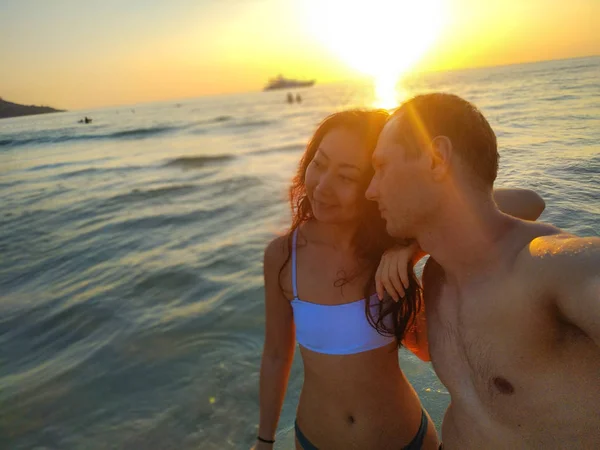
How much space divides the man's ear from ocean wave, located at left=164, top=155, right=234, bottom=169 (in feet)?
66.2

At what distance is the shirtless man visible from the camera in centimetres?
158

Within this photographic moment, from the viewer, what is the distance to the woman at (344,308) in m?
2.27

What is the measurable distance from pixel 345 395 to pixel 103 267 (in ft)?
23.4

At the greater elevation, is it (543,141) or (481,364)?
(481,364)

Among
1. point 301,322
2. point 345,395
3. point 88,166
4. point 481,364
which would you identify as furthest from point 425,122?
point 88,166

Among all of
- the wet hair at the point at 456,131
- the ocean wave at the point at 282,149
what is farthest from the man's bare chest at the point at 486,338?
the ocean wave at the point at 282,149

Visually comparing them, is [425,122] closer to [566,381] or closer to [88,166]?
[566,381]

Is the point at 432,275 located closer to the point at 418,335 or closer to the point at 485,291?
the point at 485,291

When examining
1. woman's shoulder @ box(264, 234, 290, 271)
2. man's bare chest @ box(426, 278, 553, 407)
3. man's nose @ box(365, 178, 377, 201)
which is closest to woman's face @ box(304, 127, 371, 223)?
man's nose @ box(365, 178, 377, 201)

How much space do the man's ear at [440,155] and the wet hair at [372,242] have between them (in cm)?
44

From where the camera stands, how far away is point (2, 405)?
480cm

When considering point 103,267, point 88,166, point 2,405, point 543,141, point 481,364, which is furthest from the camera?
point 88,166

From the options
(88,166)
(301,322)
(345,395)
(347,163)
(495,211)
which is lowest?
(88,166)

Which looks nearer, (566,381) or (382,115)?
(566,381)
